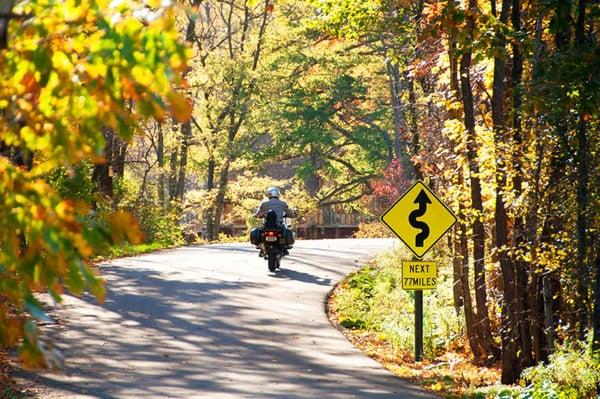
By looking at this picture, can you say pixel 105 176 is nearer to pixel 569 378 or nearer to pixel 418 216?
pixel 418 216

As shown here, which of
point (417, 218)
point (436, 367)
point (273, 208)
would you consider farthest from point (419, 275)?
point (273, 208)

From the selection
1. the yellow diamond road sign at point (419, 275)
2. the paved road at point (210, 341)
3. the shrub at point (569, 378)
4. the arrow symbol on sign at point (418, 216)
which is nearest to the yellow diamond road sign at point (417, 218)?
the arrow symbol on sign at point (418, 216)

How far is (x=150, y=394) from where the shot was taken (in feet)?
37.7

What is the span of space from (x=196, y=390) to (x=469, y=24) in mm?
5067

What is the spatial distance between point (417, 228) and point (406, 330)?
275 centimetres

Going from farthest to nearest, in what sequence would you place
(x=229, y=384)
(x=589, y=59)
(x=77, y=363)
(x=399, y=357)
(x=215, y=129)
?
(x=215, y=129), (x=399, y=357), (x=77, y=363), (x=229, y=384), (x=589, y=59)

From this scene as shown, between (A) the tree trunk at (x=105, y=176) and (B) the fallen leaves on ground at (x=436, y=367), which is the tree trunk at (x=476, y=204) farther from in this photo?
(A) the tree trunk at (x=105, y=176)

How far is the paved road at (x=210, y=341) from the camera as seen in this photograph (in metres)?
12.1

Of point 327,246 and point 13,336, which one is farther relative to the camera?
point 327,246

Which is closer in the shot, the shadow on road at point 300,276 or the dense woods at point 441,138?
the dense woods at point 441,138

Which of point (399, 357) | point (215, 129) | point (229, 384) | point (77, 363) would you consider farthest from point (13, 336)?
point (215, 129)

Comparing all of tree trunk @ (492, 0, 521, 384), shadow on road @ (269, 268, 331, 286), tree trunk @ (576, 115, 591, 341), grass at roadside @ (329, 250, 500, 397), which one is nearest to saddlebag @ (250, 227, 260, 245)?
shadow on road @ (269, 268, 331, 286)

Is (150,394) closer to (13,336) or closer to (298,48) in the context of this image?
(13,336)

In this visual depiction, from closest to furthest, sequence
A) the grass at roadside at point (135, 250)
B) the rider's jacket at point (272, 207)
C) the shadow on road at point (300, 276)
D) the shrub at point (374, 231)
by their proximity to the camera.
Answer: the shadow on road at point (300, 276), the rider's jacket at point (272, 207), the grass at roadside at point (135, 250), the shrub at point (374, 231)
